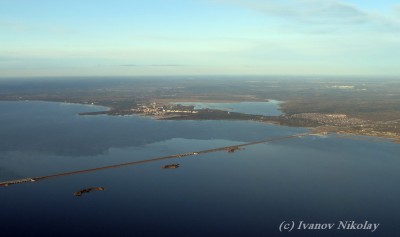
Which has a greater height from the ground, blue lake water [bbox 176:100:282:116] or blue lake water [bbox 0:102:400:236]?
blue lake water [bbox 176:100:282:116]

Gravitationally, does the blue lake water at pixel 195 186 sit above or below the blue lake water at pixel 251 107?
below

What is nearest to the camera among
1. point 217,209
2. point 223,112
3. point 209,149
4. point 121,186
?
point 217,209

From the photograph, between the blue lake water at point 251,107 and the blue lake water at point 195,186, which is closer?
the blue lake water at point 195,186

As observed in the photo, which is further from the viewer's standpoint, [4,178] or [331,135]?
[331,135]

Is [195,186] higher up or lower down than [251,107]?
lower down

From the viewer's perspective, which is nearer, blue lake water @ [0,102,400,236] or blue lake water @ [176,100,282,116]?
blue lake water @ [0,102,400,236]

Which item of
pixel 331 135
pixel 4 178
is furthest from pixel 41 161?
pixel 331 135

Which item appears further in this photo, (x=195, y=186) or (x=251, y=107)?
(x=251, y=107)

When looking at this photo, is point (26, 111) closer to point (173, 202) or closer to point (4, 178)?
point (4, 178)
